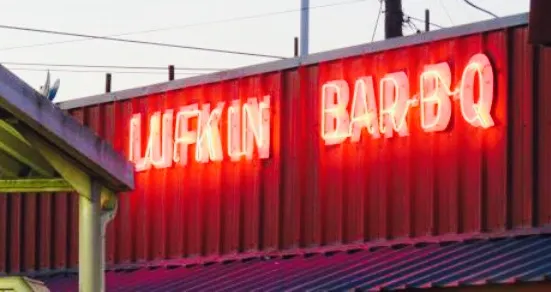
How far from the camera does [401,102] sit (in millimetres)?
18484

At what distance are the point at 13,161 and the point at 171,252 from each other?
10.9 m

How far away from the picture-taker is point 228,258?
2088 centimetres

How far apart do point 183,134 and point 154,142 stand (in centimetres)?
70

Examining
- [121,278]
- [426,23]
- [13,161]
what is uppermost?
[426,23]

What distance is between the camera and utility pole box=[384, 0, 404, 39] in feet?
121

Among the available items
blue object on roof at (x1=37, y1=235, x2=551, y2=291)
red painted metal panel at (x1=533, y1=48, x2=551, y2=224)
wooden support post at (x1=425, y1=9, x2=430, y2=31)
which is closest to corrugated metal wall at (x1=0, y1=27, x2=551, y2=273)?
red painted metal panel at (x1=533, y1=48, x2=551, y2=224)

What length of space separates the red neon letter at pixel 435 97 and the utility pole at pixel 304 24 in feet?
24.1

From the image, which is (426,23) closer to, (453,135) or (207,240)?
(207,240)

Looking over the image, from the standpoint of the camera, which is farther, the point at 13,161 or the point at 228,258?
the point at 228,258

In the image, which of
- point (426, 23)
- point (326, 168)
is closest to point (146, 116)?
point (326, 168)

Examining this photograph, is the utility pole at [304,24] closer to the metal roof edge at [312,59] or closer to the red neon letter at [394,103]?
the metal roof edge at [312,59]

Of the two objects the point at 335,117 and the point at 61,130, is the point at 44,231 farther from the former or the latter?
the point at 61,130

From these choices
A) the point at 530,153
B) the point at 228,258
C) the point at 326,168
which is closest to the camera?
the point at 530,153

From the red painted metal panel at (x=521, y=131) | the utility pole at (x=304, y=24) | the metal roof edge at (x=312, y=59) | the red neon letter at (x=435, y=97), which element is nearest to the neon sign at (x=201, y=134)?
the metal roof edge at (x=312, y=59)
